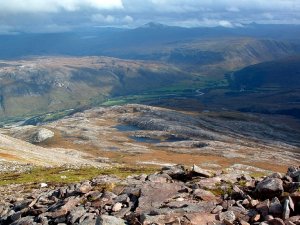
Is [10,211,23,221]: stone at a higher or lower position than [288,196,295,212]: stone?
lower

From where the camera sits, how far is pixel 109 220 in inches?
1216

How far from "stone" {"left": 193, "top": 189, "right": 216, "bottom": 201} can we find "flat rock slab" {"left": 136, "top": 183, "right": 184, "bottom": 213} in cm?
191

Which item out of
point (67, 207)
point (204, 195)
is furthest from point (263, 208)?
point (67, 207)

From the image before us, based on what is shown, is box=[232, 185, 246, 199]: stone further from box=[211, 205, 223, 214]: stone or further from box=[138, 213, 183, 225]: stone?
box=[138, 213, 183, 225]: stone

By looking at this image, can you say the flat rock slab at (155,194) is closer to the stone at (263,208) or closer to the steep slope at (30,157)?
the stone at (263,208)

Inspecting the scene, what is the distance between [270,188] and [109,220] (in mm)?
12607

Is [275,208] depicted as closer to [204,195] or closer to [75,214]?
[204,195]

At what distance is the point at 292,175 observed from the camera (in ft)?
126

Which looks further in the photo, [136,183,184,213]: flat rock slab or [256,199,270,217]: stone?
[136,183,184,213]: flat rock slab

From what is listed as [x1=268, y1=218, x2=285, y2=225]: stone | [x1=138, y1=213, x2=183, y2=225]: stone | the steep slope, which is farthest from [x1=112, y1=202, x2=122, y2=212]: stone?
the steep slope

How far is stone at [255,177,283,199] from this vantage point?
3400 centimetres

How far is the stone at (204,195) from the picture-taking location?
34744 millimetres

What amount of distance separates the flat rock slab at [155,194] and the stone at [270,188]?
6.59m

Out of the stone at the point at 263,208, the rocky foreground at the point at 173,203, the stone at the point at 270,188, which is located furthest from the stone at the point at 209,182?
the stone at the point at 263,208
